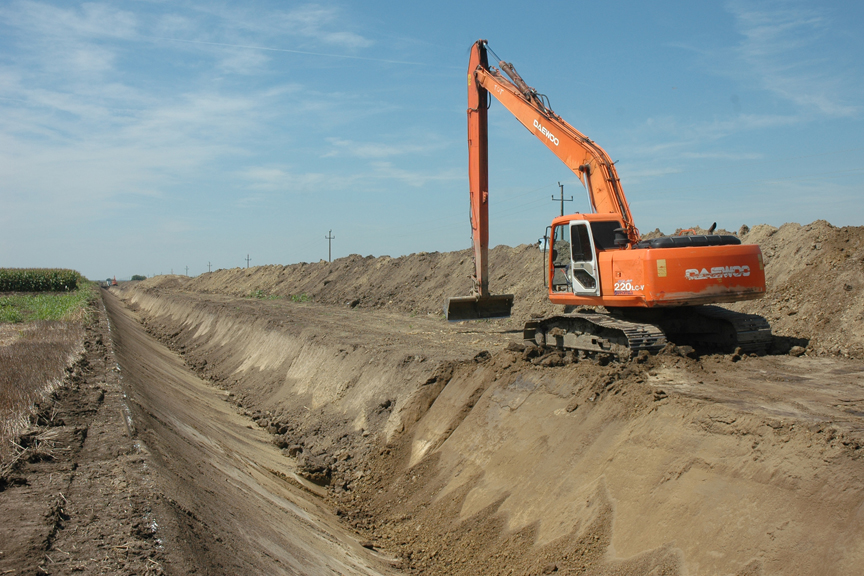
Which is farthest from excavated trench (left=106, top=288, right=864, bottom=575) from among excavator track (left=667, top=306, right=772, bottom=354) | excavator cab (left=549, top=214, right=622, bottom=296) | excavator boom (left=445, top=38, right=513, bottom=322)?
excavator boom (left=445, top=38, right=513, bottom=322)

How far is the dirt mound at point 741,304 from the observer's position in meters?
11.2

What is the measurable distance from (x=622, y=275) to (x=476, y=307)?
575 centimetres

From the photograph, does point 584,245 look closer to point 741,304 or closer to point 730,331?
point 730,331

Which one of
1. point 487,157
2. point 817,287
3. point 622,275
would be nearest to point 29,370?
point 622,275

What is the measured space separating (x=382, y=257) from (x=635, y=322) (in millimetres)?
24728

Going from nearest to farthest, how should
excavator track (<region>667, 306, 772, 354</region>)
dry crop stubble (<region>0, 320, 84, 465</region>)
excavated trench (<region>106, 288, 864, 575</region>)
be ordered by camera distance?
1. excavated trench (<region>106, 288, 864, 575</region>)
2. dry crop stubble (<region>0, 320, 84, 465</region>)
3. excavator track (<region>667, 306, 772, 354</region>)

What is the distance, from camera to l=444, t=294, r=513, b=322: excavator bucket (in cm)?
1452

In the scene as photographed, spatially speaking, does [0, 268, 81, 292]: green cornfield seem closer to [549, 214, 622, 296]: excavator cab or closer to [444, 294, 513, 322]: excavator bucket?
[444, 294, 513, 322]: excavator bucket

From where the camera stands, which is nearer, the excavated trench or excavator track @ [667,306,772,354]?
the excavated trench

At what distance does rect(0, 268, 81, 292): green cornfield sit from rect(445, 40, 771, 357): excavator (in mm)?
51099

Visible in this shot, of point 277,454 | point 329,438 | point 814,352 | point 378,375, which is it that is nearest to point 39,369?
point 277,454

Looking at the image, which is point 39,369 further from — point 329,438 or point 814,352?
point 814,352

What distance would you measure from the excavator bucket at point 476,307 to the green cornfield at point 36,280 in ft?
156

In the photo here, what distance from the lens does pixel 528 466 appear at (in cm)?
702
